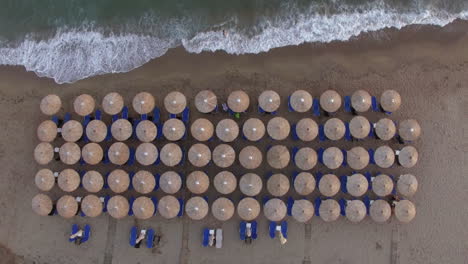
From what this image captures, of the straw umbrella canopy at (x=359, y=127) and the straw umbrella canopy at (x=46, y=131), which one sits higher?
the straw umbrella canopy at (x=359, y=127)

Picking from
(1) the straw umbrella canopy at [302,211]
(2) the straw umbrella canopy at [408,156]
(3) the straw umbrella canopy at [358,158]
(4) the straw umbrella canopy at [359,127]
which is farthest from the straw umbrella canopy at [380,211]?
(4) the straw umbrella canopy at [359,127]

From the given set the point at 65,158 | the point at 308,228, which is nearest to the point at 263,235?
the point at 308,228

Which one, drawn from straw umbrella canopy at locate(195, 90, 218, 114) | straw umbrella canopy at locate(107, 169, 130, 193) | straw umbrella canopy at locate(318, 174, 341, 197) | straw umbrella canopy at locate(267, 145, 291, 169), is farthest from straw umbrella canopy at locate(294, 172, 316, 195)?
straw umbrella canopy at locate(107, 169, 130, 193)

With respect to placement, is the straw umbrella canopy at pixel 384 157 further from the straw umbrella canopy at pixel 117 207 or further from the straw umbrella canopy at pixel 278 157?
the straw umbrella canopy at pixel 117 207

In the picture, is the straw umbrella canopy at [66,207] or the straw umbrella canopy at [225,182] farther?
the straw umbrella canopy at [66,207]

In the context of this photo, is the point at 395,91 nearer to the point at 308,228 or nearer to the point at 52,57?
the point at 308,228

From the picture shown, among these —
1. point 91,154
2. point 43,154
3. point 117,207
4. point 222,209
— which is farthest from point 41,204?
point 222,209
